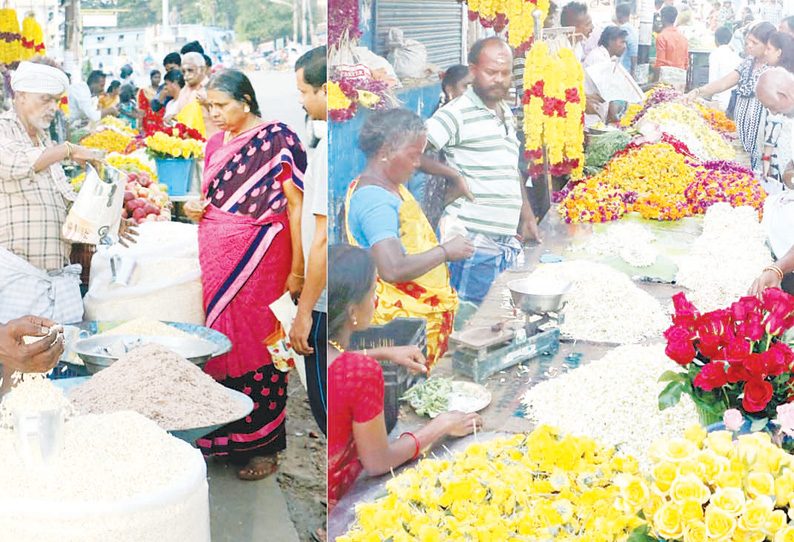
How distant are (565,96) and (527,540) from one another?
3.23 feet

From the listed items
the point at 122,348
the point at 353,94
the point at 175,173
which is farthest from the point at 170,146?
the point at 353,94

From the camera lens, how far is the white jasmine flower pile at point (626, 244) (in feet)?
7.34

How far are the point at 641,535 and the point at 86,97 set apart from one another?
4.19m

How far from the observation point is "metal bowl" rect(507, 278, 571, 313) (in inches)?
91.0

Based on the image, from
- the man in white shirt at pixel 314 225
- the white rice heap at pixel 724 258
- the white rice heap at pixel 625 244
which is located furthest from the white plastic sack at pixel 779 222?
the man in white shirt at pixel 314 225

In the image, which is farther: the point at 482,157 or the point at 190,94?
the point at 190,94

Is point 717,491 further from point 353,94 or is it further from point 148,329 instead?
point 148,329

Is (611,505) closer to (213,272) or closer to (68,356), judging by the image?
(68,356)

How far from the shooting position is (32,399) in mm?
2293

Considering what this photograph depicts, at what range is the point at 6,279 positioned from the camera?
11.5 feet

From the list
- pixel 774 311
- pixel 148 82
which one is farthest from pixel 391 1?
pixel 148 82

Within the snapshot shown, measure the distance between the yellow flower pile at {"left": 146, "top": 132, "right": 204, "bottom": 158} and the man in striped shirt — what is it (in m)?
3.30

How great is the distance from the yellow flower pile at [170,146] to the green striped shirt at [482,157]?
330cm

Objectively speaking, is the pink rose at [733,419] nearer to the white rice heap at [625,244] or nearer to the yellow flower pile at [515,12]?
the white rice heap at [625,244]
